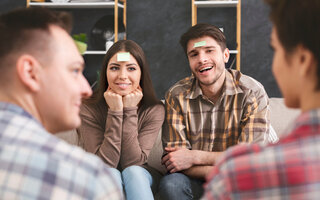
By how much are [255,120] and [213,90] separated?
30 cm

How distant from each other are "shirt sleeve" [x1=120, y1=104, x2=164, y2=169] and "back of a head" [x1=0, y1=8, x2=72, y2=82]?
4.54ft

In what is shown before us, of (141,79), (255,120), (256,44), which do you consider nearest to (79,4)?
(256,44)

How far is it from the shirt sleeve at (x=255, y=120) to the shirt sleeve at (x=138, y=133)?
Result: 480 mm

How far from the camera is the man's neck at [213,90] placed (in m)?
2.43

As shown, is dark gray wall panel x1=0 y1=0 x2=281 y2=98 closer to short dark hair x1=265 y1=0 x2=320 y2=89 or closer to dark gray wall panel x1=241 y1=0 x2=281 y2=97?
dark gray wall panel x1=241 y1=0 x2=281 y2=97

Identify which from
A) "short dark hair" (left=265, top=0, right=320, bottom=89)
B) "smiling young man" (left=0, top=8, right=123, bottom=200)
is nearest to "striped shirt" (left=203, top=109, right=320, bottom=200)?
"short dark hair" (left=265, top=0, right=320, bottom=89)

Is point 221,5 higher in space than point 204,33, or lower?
higher

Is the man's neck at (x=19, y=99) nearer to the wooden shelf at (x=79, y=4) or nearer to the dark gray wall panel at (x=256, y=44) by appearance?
the wooden shelf at (x=79, y=4)

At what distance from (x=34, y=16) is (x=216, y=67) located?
5.19 ft

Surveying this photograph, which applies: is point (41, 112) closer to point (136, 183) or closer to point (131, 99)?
point (136, 183)

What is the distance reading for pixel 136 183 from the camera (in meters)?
2.13

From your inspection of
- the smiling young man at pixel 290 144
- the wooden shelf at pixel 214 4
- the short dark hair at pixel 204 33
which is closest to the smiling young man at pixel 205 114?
the short dark hair at pixel 204 33

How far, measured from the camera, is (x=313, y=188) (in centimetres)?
71

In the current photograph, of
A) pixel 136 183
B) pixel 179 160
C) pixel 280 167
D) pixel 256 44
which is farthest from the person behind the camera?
pixel 256 44
